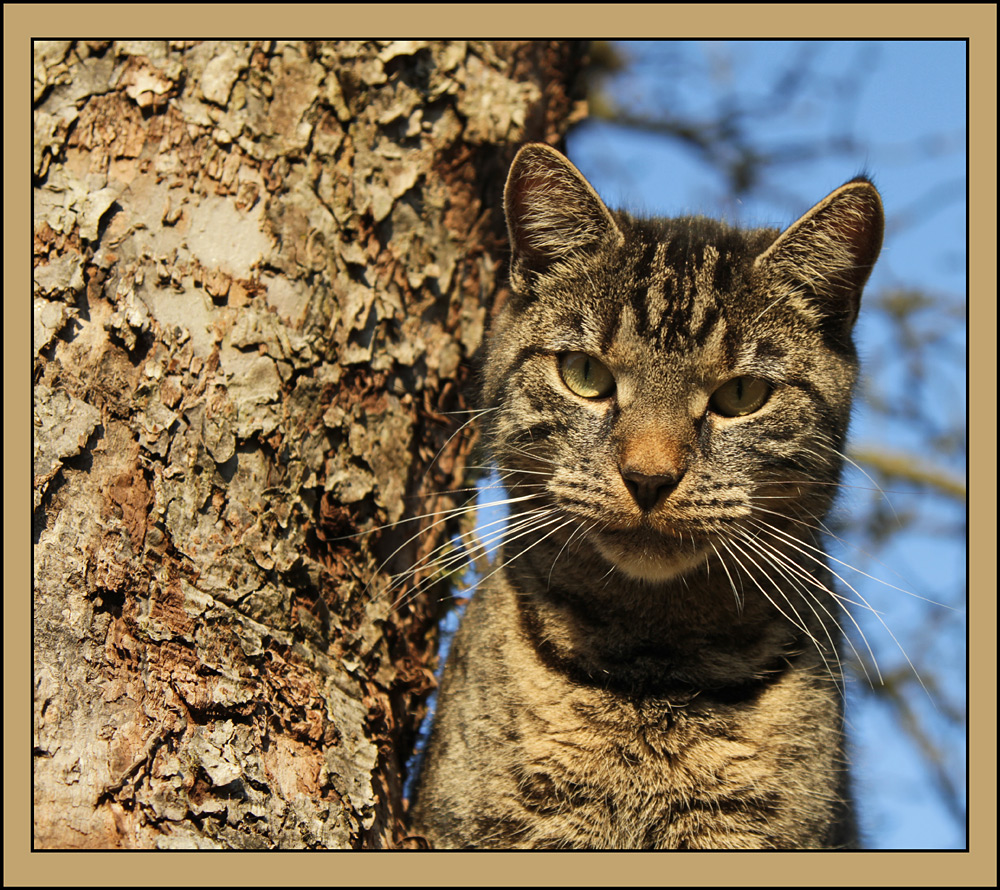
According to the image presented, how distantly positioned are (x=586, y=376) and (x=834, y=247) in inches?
30.7

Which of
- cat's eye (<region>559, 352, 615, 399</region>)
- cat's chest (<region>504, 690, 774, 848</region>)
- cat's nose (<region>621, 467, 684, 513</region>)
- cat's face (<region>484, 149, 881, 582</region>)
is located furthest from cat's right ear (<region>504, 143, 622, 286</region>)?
cat's chest (<region>504, 690, 774, 848</region>)

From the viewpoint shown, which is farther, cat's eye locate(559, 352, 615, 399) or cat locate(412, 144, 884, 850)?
cat's eye locate(559, 352, 615, 399)

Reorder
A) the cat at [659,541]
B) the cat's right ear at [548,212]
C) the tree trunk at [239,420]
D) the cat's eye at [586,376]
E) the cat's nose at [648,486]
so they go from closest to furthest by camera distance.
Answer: the tree trunk at [239,420]
the cat's nose at [648,486]
the cat at [659,541]
the cat's eye at [586,376]
the cat's right ear at [548,212]

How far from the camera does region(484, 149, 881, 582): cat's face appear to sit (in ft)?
7.15

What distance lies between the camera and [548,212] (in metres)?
2.57

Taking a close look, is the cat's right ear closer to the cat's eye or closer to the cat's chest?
the cat's eye

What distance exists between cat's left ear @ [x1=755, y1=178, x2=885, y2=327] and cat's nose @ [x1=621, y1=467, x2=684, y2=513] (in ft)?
2.45

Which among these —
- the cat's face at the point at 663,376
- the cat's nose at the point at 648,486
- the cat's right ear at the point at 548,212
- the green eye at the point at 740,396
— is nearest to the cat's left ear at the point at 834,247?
the cat's face at the point at 663,376

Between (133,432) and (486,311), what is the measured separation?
1.43m

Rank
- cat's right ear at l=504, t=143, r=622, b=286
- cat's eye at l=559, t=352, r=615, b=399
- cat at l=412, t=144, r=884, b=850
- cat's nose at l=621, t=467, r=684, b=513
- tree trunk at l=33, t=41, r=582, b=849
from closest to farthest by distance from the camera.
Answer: tree trunk at l=33, t=41, r=582, b=849, cat's nose at l=621, t=467, r=684, b=513, cat at l=412, t=144, r=884, b=850, cat's eye at l=559, t=352, r=615, b=399, cat's right ear at l=504, t=143, r=622, b=286

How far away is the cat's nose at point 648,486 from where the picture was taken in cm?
210

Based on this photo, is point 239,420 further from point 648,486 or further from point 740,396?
point 740,396

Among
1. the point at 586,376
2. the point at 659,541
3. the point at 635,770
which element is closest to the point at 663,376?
the point at 586,376

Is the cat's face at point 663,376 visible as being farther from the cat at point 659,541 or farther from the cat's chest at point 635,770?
the cat's chest at point 635,770
